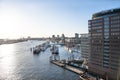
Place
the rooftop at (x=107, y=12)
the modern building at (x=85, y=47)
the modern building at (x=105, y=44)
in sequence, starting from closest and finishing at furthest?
the modern building at (x=105, y=44), the rooftop at (x=107, y=12), the modern building at (x=85, y=47)

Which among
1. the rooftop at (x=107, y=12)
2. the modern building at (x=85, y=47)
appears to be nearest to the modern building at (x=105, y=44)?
the rooftop at (x=107, y=12)

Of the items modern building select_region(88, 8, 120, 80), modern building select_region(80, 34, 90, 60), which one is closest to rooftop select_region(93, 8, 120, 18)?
modern building select_region(88, 8, 120, 80)

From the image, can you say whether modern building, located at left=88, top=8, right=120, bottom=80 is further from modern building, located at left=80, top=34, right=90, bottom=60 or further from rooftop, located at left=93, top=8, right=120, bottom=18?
modern building, located at left=80, top=34, right=90, bottom=60

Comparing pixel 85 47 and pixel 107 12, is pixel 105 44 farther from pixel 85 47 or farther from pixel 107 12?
pixel 85 47

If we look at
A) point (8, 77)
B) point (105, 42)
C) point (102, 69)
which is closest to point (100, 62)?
point (102, 69)

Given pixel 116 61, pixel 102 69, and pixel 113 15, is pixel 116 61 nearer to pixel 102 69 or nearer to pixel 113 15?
pixel 102 69

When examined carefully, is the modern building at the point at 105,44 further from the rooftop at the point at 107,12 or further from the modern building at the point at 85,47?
the modern building at the point at 85,47

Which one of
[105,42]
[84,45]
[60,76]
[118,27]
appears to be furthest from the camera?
[84,45]

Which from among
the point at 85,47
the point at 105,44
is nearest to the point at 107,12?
the point at 105,44
